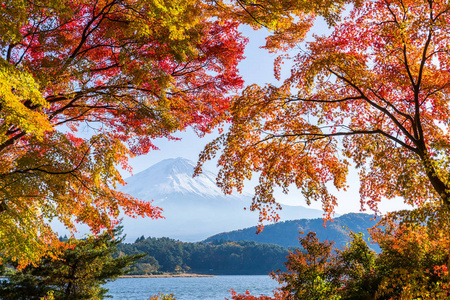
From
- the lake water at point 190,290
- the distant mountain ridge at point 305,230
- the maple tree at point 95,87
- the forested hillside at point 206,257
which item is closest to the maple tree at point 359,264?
the maple tree at point 95,87

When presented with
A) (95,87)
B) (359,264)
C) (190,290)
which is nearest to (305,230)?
(190,290)

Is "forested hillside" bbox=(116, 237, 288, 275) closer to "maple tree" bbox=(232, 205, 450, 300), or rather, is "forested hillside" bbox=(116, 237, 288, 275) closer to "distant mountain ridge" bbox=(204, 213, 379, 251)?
"distant mountain ridge" bbox=(204, 213, 379, 251)

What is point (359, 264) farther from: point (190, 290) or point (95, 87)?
point (190, 290)

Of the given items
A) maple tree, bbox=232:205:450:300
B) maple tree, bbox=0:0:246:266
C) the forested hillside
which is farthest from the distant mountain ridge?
maple tree, bbox=0:0:246:266

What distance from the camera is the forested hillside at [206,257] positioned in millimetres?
92562

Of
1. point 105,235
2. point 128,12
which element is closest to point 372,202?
point 128,12

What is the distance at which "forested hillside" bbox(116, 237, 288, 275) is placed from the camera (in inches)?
3644

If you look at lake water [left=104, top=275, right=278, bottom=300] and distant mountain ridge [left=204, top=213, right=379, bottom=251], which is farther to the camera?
distant mountain ridge [left=204, top=213, right=379, bottom=251]

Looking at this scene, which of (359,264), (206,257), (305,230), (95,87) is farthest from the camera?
(305,230)

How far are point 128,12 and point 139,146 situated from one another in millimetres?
3433

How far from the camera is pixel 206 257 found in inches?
4085

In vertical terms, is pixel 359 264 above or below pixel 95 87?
below

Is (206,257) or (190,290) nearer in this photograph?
(190,290)

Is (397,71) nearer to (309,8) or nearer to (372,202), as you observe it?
(309,8)
